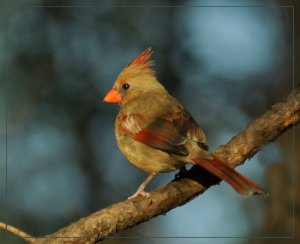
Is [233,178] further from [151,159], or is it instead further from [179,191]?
[151,159]

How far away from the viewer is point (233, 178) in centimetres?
286

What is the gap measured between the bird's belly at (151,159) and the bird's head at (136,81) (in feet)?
1.81

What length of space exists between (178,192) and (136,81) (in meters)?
0.93

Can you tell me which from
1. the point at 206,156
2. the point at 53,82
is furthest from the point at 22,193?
the point at 206,156

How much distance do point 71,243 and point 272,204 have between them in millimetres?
1837

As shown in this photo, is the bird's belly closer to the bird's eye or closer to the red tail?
the red tail

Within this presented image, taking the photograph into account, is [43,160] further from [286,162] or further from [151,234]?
[286,162]

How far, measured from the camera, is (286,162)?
4.17m

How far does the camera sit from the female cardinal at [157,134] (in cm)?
296

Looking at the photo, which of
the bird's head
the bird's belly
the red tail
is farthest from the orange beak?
the red tail

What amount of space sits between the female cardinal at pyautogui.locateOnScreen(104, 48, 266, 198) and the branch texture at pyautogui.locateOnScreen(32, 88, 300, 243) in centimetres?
11

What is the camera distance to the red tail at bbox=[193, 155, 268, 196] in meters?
2.82

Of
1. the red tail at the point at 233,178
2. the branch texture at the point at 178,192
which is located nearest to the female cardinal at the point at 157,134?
the red tail at the point at 233,178

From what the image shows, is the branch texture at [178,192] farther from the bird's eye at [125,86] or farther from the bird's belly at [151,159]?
the bird's eye at [125,86]
